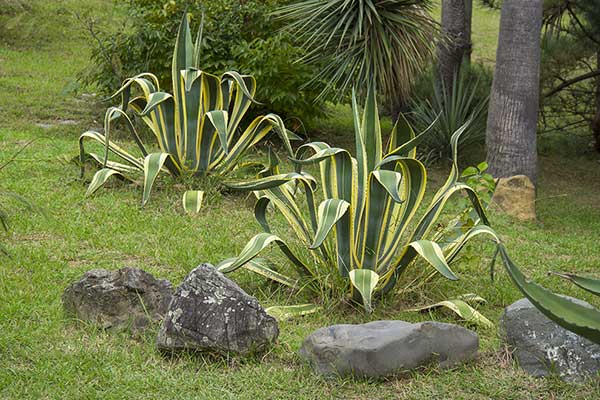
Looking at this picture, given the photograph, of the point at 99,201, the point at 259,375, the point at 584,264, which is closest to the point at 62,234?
the point at 99,201

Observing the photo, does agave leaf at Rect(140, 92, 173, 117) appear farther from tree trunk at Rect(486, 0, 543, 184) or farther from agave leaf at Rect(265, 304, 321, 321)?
tree trunk at Rect(486, 0, 543, 184)

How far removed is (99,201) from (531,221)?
12.9 ft

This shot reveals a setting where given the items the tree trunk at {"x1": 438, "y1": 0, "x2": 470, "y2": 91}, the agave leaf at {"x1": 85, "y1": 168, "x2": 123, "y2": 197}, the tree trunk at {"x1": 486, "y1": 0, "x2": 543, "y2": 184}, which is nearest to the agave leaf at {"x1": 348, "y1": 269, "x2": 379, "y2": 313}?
the agave leaf at {"x1": 85, "y1": 168, "x2": 123, "y2": 197}

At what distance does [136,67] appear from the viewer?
1055 centimetres

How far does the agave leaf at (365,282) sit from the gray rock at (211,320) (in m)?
0.62

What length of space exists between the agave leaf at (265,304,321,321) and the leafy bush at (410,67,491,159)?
16.9 feet

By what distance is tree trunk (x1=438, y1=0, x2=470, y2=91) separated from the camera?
36.0ft

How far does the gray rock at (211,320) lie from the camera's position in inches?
173

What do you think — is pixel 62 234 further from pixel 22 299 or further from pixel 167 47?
pixel 167 47

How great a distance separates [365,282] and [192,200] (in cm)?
261

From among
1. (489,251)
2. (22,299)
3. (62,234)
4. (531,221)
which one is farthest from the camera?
(531,221)

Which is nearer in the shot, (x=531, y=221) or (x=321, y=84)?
(x=531, y=221)

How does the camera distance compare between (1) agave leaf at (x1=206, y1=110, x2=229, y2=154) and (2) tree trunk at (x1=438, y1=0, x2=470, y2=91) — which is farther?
(2) tree trunk at (x1=438, y1=0, x2=470, y2=91)

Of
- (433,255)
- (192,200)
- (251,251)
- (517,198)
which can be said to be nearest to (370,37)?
(517,198)
